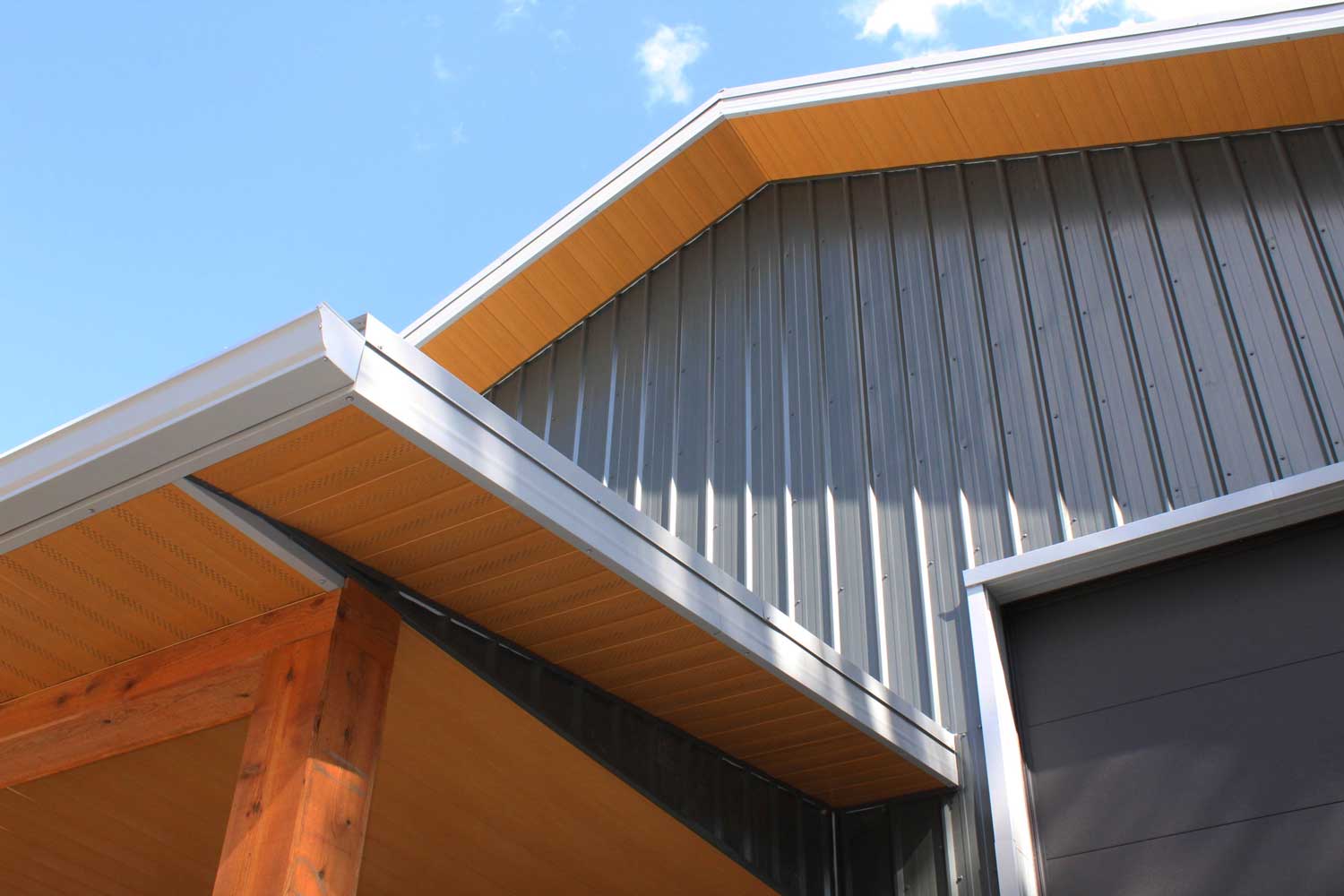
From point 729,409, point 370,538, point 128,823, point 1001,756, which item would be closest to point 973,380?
point 729,409

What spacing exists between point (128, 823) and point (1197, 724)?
14.2 feet

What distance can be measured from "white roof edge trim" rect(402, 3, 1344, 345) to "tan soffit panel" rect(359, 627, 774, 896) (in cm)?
435

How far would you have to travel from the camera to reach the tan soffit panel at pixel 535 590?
3176 mm

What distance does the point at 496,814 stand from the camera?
4738mm

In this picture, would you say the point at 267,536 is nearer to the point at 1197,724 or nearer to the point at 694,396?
the point at 1197,724

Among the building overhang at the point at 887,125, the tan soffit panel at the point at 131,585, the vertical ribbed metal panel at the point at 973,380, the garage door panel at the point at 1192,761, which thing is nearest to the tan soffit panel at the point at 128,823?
the tan soffit panel at the point at 131,585

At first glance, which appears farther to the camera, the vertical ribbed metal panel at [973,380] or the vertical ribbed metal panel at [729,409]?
the vertical ribbed metal panel at [729,409]

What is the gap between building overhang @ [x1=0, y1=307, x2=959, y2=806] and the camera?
2.92 meters

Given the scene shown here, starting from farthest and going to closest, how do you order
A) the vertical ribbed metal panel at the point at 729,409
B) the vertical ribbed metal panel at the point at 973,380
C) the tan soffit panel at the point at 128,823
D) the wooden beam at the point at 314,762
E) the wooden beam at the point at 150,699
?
the vertical ribbed metal panel at the point at 729,409
the vertical ribbed metal panel at the point at 973,380
the tan soffit panel at the point at 128,823
the wooden beam at the point at 150,699
the wooden beam at the point at 314,762

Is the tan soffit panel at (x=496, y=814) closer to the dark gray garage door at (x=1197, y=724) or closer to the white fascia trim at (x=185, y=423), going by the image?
the white fascia trim at (x=185, y=423)

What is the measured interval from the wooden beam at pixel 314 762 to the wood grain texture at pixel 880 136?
15.3 ft

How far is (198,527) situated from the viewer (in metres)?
3.34

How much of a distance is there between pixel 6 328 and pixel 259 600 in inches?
1263

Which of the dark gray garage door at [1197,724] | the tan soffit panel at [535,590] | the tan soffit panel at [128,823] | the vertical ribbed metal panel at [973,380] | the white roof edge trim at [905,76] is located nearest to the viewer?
the tan soffit panel at [535,590]
